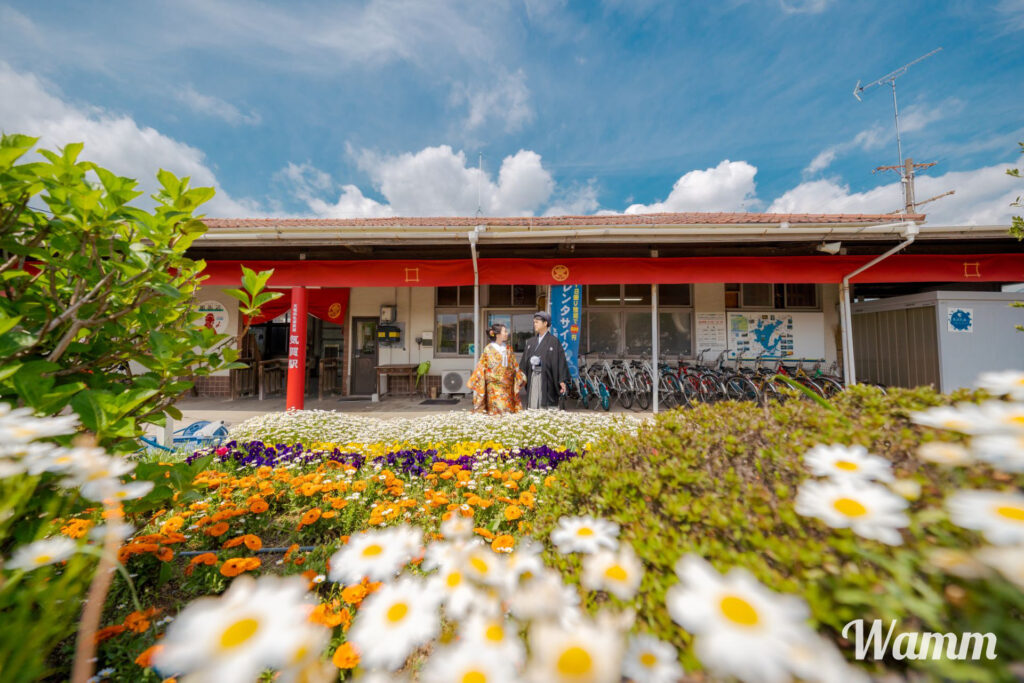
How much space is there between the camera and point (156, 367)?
128cm

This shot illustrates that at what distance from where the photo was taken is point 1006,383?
2.06 ft

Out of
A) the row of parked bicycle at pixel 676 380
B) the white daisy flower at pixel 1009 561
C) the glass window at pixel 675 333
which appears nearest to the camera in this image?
the white daisy flower at pixel 1009 561

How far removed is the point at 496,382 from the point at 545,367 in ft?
2.28

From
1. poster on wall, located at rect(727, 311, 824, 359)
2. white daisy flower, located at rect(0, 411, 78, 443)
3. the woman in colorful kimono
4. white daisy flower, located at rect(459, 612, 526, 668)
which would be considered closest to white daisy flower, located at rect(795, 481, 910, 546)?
A: white daisy flower, located at rect(459, 612, 526, 668)

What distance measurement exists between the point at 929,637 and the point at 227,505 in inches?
92.7

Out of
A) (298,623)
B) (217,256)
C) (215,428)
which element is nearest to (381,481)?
(298,623)

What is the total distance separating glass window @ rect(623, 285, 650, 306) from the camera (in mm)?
8109

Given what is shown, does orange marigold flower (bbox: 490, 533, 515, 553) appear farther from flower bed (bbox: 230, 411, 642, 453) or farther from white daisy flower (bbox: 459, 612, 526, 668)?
flower bed (bbox: 230, 411, 642, 453)

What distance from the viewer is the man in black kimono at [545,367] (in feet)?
Answer: 16.0

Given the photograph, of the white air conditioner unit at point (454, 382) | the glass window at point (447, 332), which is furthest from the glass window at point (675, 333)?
the glass window at point (447, 332)

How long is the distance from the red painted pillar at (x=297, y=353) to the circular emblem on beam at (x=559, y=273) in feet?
13.0

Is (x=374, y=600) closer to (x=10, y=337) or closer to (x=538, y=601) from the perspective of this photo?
(x=538, y=601)

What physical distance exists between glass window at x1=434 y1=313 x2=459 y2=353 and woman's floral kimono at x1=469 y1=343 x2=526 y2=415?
376cm

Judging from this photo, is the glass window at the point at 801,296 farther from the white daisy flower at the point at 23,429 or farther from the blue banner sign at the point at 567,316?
the white daisy flower at the point at 23,429
